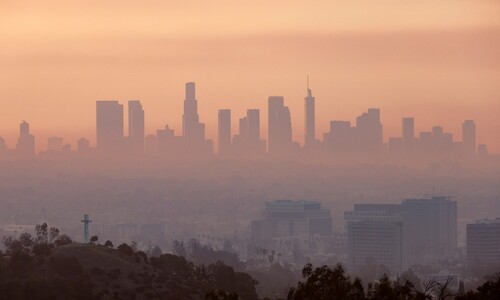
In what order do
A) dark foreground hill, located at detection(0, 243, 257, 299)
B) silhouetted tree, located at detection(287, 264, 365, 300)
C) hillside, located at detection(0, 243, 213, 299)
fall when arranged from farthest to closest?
dark foreground hill, located at detection(0, 243, 257, 299), hillside, located at detection(0, 243, 213, 299), silhouetted tree, located at detection(287, 264, 365, 300)

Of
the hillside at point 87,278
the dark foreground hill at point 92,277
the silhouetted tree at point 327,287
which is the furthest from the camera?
the dark foreground hill at point 92,277

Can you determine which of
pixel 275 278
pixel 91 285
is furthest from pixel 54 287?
pixel 275 278

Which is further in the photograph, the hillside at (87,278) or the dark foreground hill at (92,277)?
the dark foreground hill at (92,277)

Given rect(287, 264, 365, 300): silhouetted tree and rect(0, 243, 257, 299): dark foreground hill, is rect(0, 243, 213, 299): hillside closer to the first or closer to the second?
rect(0, 243, 257, 299): dark foreground hill

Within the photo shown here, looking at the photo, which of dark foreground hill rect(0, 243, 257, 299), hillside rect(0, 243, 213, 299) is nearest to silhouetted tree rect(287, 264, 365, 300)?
dark foreground hill rect(0, 243, 257, 299)

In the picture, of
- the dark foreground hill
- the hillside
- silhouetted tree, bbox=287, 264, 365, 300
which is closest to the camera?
silhouetted tree, bbox=287, 264, 365, 300

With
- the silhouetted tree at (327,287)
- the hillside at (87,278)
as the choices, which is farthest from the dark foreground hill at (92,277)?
the silhouetted tree at (327,287)

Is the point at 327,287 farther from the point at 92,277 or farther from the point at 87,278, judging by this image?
the point at 92,277

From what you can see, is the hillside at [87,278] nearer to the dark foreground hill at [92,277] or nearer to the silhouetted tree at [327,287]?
the dark foreground hill at [92,277]

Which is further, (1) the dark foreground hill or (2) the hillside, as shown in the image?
(1) the dark foreground hill
